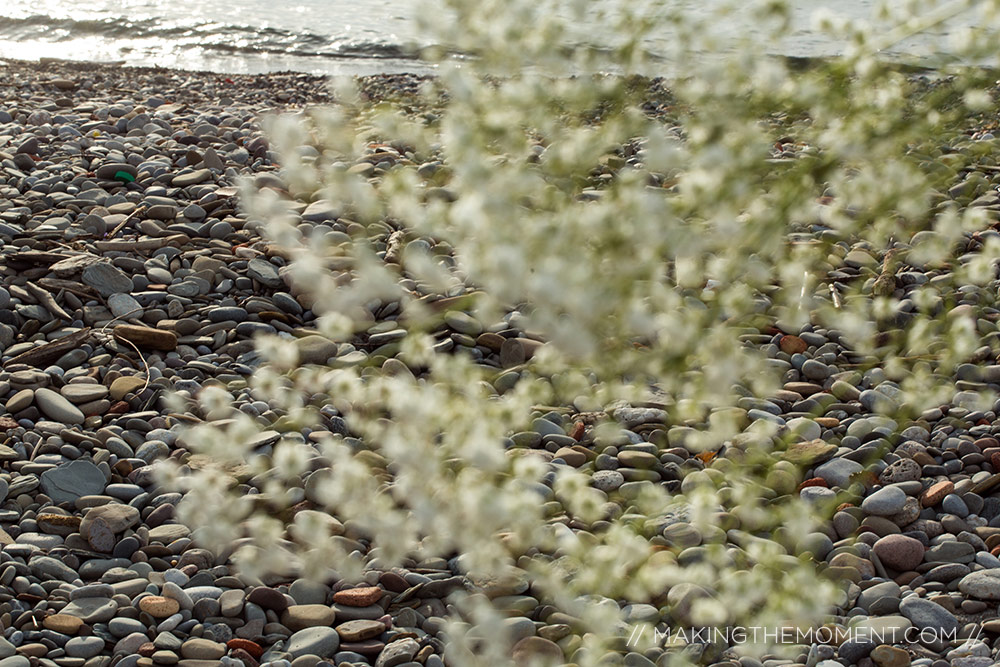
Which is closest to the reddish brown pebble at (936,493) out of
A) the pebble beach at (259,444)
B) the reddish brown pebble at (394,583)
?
the pebble beach at (259,444)

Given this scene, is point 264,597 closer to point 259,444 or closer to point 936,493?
point 259,444

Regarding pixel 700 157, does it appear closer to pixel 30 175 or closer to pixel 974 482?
pixel 974 482

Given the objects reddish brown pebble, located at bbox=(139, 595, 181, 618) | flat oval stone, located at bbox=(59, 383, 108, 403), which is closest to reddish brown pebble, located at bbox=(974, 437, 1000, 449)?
reddish brown pebble, located at bbox=(139, 595, 181, 618)

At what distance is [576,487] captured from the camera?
5.06 feet

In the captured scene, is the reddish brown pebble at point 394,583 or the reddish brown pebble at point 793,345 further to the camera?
the reddish brown pebble at point 793,345

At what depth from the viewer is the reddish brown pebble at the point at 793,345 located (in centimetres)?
353

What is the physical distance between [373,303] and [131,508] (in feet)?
4.12

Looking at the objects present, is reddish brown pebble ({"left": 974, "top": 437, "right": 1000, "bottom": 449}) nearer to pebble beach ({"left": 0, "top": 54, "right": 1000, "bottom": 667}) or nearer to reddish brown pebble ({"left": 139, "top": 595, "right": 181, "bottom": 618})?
pebble beach ({"left": 0, "top": 54, "right": 1000, "bottom": 667})

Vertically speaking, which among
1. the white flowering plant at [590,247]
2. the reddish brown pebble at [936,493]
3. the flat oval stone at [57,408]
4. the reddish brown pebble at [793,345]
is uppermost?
the white flowering plant at [590,247]

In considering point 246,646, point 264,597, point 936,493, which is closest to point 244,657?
point 246,646

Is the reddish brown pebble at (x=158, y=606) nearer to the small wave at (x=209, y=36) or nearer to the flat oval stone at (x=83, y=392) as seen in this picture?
the flat oval stone at (x=83, y=392)

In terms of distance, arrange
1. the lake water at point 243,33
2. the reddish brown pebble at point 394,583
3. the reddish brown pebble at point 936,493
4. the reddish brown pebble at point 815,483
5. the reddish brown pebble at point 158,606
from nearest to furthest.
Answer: the reddish brown pebble at point 158,606, the reddish brown pebble at point 394,583, the reddish brown pebble at point 936,493, the reddish brown pebble at point 815,483, the lake water at point 243,33

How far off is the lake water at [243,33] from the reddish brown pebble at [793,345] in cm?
724

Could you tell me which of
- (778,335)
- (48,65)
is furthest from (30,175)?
(48,65)
